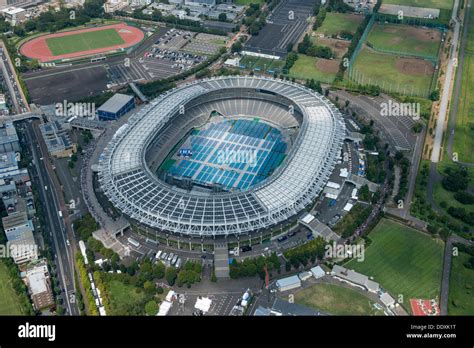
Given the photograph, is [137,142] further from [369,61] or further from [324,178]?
[369,61]

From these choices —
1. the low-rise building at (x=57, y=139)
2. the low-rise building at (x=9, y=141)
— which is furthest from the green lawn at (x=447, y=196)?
the low-rise building at (x=9, y=141)

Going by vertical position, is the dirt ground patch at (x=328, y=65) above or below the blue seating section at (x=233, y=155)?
above

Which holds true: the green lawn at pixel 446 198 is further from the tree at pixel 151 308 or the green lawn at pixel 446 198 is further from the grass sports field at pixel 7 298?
the grass sports field at pixel 7 298

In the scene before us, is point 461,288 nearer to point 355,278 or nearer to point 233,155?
Result: point 355,278

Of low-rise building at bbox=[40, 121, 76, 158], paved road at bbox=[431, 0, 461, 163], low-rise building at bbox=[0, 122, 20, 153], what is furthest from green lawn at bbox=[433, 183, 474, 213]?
low-rise building at bbox=[0, 122, 20, 153]

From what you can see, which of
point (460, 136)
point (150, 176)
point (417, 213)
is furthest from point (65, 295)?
point (460, 136)
